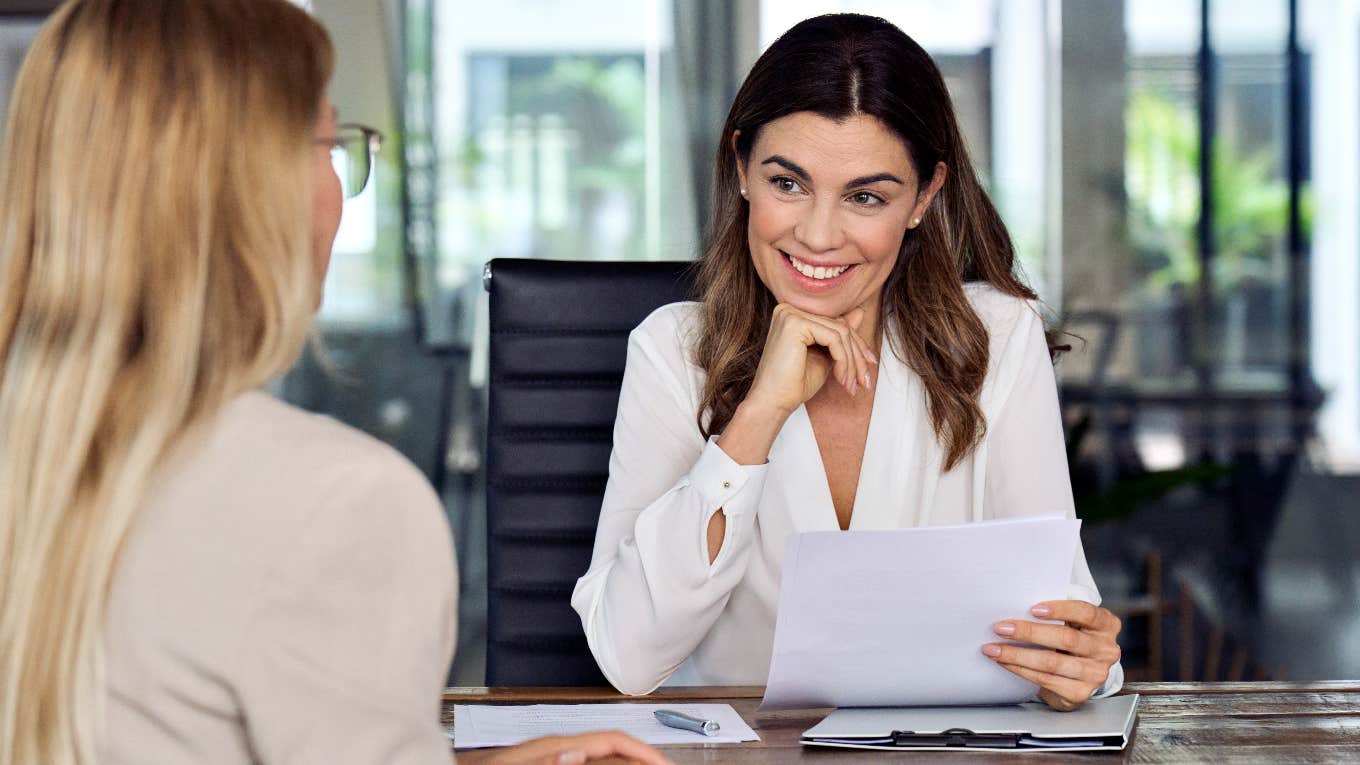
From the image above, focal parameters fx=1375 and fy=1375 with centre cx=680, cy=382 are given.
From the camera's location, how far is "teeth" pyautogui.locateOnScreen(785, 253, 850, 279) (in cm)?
162

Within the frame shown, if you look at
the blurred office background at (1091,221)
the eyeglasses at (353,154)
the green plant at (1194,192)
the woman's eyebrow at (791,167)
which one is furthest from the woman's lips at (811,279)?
the green plant at (1194,192)

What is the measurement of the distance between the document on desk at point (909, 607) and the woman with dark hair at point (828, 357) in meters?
0.25

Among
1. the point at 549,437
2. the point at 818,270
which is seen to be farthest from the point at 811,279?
the point at 549,437

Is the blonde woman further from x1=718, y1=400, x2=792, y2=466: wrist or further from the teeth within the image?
the teeth

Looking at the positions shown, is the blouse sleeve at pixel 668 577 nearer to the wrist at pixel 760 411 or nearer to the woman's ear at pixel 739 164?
the wrist at pixel 760 411

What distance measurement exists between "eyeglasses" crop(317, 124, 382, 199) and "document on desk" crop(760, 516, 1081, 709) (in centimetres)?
44

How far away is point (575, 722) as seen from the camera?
3.99 ft

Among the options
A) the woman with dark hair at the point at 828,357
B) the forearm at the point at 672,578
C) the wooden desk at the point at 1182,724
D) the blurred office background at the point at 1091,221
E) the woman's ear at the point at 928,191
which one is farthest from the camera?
the blurred office background at the point at 1091,221

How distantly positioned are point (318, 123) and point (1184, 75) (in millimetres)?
3658

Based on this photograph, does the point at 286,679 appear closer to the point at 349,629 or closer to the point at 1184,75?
the point at 349,629

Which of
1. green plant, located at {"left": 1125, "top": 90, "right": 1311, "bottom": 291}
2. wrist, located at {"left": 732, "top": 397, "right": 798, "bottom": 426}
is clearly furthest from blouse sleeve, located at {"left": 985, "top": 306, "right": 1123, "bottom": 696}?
green plant, located at {"left": 1125, "top": 90, "right": 1311, "bottom": 291}

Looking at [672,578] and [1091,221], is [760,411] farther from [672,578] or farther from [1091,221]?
[1091,221]

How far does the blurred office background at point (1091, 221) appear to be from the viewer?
3.88 meters

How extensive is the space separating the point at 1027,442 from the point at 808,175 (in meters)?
0.41
